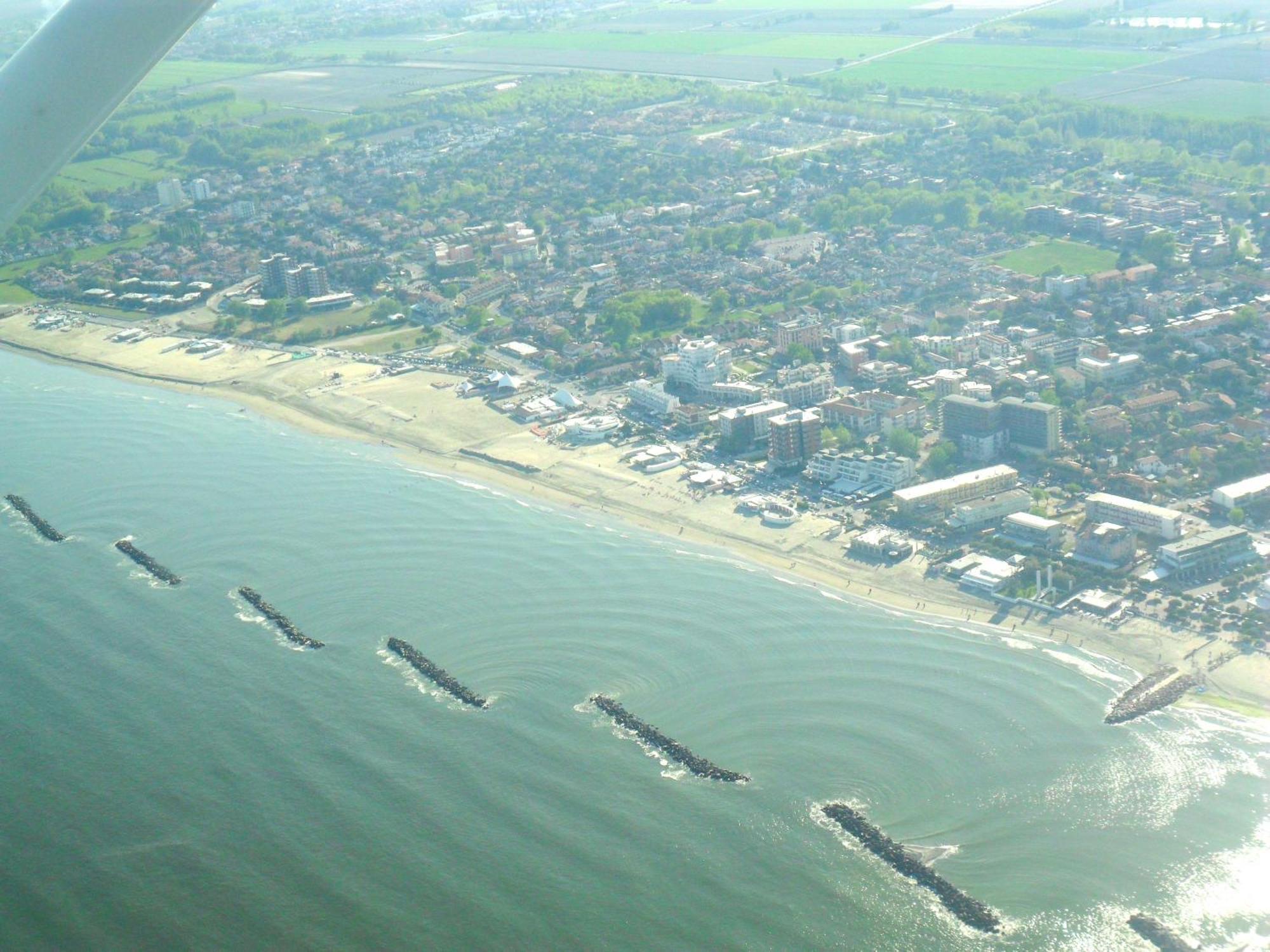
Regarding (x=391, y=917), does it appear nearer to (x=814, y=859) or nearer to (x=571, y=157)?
(x=814, y=859)

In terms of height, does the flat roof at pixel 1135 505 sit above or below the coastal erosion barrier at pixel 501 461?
above

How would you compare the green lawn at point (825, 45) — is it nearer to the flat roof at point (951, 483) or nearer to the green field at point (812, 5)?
the green field at point (812, 5)

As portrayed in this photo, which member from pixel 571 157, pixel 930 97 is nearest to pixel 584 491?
pixel 571 157

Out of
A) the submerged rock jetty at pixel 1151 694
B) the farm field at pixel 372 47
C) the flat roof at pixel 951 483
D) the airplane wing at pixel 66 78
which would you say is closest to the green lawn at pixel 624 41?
the farm field at pixel 372 47

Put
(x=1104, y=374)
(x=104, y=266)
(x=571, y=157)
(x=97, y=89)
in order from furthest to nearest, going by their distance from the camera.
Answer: (x=571, y=157), (x=104, y=266), (x=1104, y=374), (x=97, y=89)

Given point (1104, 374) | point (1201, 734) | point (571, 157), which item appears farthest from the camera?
point (571, 157)

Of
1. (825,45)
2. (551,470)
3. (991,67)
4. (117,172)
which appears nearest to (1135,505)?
(551,470)

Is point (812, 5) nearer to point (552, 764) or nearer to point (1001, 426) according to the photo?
point (1001, 426)
